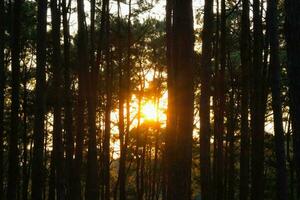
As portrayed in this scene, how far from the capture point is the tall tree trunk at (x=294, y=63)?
472cm

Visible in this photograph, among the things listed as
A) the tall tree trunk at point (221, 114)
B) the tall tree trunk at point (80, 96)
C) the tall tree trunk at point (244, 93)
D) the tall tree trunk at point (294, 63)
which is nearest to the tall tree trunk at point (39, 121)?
the tall tree trunk at point (80, 96)

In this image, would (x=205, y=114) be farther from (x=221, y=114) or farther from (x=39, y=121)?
(x=39, y=121)

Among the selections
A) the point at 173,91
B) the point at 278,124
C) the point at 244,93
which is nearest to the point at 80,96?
the point at 244,93

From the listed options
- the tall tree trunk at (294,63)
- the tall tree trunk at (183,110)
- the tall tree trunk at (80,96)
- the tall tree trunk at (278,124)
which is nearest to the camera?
the tall tree trunk at (294,63)

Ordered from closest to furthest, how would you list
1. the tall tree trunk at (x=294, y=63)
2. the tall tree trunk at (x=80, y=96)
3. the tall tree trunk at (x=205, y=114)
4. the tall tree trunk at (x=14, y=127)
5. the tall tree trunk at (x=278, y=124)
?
the tall tree trunk at (x=294, y=63)
the tall tree trunk at (x=278, y=124)
the tall tree trunk at (x=14, y=127)
the tall tree trunk at (x=205, y=114)
the tall tree trunk at (x=80, y=96)

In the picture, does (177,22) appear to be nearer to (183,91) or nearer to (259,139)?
(183,91)

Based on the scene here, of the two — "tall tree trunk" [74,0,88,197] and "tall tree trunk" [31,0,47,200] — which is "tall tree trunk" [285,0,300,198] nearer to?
"tall tree trunk" [31,0,47,200]

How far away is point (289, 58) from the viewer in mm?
4836

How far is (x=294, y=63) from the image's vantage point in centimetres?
477

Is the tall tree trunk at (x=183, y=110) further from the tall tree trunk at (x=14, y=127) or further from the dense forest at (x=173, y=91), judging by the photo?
the tall tree trunk at (x=14, y=127)

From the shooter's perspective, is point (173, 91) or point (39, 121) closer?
point (173, 91)

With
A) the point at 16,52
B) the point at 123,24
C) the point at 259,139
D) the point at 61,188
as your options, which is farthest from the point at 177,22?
the point at 123,24

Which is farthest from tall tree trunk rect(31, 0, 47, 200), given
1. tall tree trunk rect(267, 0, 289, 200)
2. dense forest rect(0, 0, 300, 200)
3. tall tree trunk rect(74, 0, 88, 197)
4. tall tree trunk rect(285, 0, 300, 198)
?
tall tree trunk rect(285, 0, 300, 198)

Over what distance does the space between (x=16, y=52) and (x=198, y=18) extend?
8675 millimetres
